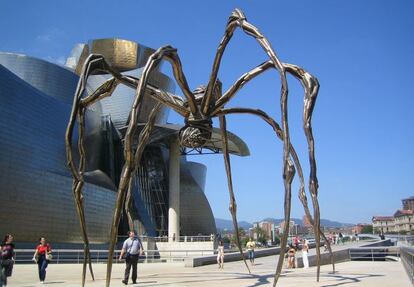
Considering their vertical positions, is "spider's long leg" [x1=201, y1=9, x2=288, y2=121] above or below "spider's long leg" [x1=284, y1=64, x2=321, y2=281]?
above

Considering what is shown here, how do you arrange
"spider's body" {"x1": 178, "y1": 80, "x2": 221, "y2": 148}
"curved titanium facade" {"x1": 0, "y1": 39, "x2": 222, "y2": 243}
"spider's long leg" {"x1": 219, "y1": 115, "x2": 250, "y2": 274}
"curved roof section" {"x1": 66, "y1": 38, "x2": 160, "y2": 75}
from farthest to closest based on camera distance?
1. "curved roof section" {"x1": 66, "y1": 38, "x2": 160, "y2": 75}
2. "curved titanium facade" {"x1": 0, "y1": 39, "x2": 222, "y2": 243}
3. "spider's long leg" {"x1": 219, "y1": 115, "x2": 250, "y2": 274}
4. "spider's body" {"x1": 178, "y1": 80, "x2": 221, "y2": 148}

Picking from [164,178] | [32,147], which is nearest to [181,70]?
[32,147]

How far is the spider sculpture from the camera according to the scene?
6816 millimetres

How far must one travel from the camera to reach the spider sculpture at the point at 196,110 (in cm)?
682

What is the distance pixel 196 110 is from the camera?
935 cm

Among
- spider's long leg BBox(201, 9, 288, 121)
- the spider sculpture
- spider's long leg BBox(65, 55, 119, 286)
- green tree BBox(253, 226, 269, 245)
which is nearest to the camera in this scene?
the spider sculpture

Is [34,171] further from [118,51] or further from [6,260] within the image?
[118,51]

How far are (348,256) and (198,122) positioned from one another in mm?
Result: 15185

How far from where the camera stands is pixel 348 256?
69.8 ft

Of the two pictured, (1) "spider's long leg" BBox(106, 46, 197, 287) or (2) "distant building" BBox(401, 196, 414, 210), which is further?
(2) "distant building" BBox(401, 196, 414, 210)

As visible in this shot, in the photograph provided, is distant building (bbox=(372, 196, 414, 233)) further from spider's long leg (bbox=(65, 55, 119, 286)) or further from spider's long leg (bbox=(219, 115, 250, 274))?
spider's long leg (bbox=(65, 55, 119, 286))

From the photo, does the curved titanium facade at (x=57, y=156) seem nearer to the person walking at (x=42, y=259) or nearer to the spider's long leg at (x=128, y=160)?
the person walking at (x=42, y=259)

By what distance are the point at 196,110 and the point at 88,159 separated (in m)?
37.6

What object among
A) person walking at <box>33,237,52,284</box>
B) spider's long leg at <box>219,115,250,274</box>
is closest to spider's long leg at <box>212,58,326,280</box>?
spider's long leg at <box>219,115,250,274</box>
